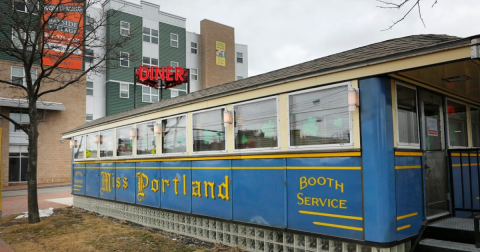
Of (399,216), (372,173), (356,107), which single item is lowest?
(399,216)

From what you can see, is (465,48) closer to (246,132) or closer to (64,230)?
(246,132)

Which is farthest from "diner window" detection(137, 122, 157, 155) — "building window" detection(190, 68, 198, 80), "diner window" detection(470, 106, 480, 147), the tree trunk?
"building window" detection(190, 68, 198, 80)

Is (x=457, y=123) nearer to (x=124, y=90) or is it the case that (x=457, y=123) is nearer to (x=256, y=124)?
(x=256, y=124)

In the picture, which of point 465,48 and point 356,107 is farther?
point 356,107

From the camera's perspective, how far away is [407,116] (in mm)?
5242

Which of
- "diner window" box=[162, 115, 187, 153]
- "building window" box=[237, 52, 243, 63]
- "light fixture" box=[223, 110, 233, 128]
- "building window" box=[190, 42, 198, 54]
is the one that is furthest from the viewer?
"building window" box=[237, 52, 243, 63]

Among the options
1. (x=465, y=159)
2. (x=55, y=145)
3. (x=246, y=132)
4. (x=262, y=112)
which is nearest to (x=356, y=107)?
(x=262, y=112)

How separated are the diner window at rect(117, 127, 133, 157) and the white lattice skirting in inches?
55.1

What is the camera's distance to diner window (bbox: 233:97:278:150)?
607 cm

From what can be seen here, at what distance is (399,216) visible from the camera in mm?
4805

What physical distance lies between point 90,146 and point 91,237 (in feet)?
15.5

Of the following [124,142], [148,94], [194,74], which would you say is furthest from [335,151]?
[194,74]

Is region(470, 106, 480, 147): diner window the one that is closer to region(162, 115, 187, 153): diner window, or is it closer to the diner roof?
the diner roof

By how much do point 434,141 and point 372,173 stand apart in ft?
6.01
